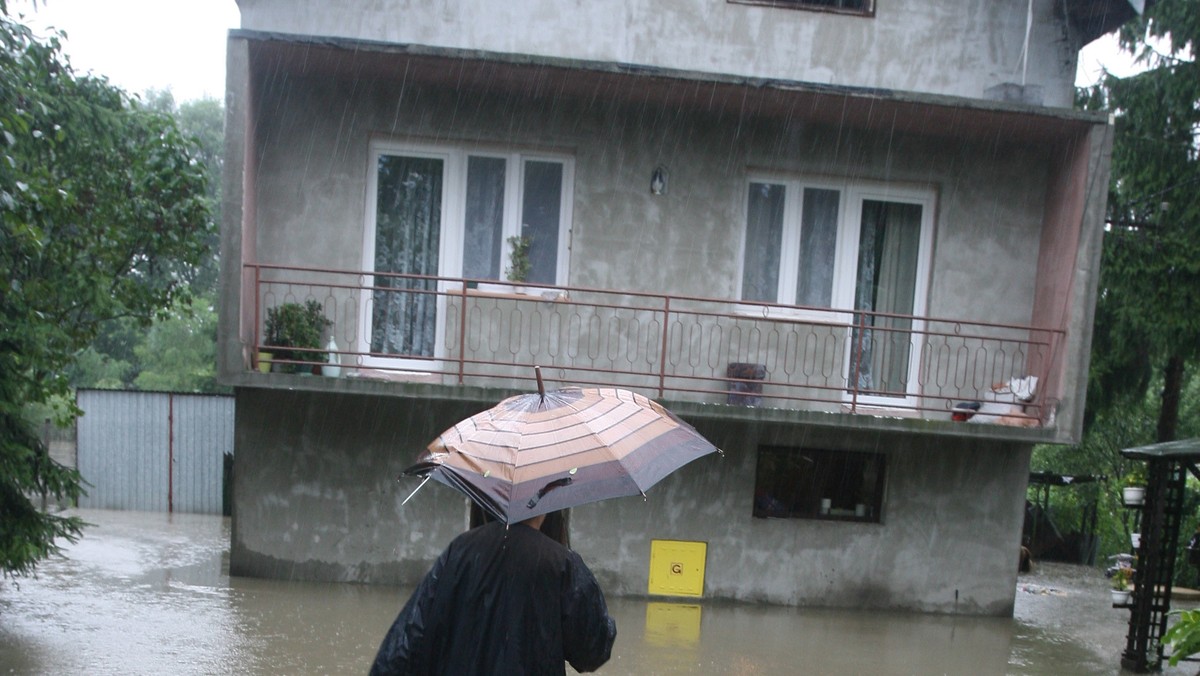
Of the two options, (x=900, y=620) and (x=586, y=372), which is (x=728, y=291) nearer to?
(x=586, y=372)

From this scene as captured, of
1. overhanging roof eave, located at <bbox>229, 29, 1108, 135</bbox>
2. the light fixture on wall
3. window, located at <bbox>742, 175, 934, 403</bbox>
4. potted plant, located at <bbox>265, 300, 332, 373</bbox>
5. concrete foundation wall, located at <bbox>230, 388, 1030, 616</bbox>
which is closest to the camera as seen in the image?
overhanging roof eave, located at <bbox>229, 29, 1108, 135</bbox>

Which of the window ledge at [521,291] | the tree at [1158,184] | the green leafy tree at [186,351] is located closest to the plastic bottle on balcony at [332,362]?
the window ledge at [521,291]

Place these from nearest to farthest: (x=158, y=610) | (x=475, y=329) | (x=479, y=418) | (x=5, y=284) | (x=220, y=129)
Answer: (x=479, y=418) < (x=5, y=284) < (x=158, y=610) < (x=475, y=329) < (x=220, y=129)

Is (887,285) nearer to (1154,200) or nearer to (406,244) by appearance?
(406,244)

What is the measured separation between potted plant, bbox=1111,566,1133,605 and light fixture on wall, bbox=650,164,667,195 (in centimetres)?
582

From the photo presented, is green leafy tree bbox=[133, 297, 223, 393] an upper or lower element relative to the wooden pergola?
lower

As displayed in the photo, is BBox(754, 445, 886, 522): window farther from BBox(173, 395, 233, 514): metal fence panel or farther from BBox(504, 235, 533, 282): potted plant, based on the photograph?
BBox(173, 395, 233, 514): metal fence panel

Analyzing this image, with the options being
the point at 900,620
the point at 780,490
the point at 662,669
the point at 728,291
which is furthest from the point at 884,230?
the point at 662,669

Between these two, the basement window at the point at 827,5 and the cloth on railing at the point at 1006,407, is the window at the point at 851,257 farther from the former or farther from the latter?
the basement window at the point at 827,5

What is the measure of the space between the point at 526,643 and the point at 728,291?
7.50m

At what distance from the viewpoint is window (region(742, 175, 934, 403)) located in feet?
34.6

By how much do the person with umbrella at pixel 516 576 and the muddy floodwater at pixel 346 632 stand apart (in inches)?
175

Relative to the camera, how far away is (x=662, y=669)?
7625 millimetres

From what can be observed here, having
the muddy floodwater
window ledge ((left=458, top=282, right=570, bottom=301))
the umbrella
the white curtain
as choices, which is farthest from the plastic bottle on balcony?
the umbrella
